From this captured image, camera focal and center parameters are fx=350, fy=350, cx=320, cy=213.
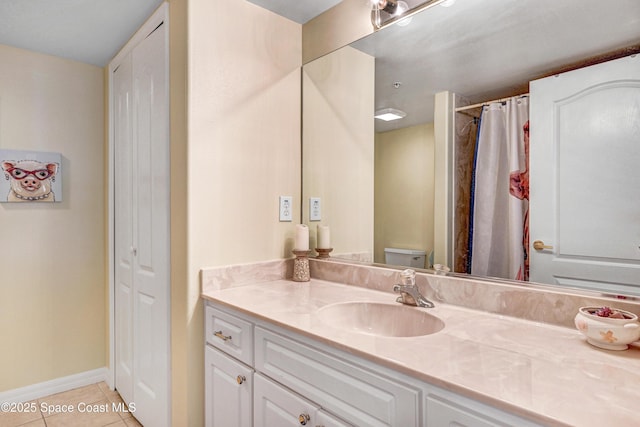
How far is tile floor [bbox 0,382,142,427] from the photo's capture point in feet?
6.73

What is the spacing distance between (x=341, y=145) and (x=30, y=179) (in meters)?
2.05

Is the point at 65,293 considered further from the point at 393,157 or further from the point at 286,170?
the point at 393,157

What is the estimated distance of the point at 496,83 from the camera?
125 centimetres

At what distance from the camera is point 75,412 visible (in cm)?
217

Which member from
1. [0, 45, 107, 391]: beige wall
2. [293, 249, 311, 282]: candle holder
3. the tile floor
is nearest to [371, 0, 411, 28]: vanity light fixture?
[293, 249, 311, 282]: candle holder

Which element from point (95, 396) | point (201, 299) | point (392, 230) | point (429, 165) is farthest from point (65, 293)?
point (429, 165)

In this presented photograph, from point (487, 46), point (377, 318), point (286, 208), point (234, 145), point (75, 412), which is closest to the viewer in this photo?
point (487, 46)

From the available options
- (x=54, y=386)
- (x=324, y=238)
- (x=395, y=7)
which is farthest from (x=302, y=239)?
(x=54, y=386)

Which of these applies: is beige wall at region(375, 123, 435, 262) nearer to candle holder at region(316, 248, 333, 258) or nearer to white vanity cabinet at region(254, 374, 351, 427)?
candle holder at region(316, 248, 333, 258)

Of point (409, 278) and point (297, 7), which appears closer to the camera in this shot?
point (409, 278)

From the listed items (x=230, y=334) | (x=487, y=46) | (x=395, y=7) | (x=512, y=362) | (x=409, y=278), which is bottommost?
(x=230, y=334)

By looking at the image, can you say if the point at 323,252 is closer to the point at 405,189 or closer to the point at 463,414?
the point at 405,189

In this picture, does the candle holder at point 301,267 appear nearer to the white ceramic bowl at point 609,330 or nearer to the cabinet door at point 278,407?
the cabinet door at point 278,407

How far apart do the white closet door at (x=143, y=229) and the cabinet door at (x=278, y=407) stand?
2.15 ft
